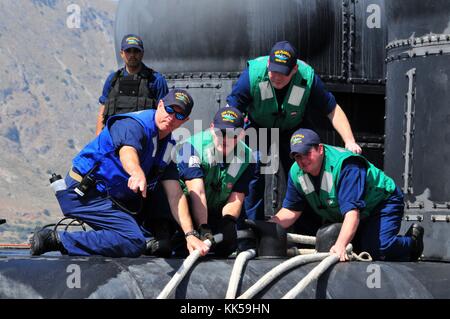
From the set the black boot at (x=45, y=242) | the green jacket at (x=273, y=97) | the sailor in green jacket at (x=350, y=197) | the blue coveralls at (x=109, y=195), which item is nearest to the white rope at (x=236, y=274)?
the blue coveralls at (x=109, y=195)

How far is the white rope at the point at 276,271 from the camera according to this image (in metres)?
6.98

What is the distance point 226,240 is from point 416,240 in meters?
1.59

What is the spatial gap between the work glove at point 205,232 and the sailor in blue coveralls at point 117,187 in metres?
0.11

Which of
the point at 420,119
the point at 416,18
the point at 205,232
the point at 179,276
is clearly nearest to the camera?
the point at 179,276

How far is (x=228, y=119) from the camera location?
330 inches

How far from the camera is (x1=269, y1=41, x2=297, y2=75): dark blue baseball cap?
8.60 meters

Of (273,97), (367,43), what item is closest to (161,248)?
(273,97)

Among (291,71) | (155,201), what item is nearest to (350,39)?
(291,71)

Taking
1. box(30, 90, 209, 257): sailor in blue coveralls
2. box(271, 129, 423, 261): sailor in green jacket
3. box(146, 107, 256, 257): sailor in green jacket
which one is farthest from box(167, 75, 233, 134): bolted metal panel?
box(30, 90, 209, 257): sailor in blue coveralls

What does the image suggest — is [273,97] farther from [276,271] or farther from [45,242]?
[45,242]

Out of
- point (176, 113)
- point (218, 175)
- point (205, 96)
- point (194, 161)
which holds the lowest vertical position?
point (218, 175)

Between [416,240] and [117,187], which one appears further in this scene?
[416,240]

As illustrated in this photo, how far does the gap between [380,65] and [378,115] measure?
1.74 feet

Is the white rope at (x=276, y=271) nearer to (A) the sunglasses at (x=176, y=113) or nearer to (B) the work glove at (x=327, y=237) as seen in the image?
(B) the work glove at (x=327, y=237)
